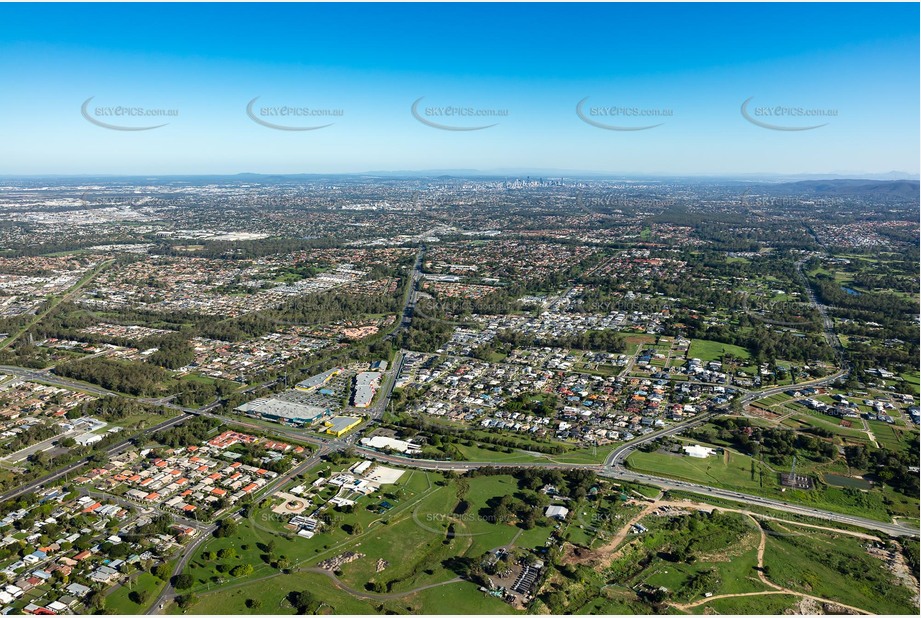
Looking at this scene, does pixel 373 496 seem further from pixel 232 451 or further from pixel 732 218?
pixel 732 218

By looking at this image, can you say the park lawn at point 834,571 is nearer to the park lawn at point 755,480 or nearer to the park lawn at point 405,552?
the park lawn at point 755,480

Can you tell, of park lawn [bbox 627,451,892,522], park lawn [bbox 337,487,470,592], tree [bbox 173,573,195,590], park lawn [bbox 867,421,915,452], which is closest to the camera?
tree [bbox 173,573,195,590]

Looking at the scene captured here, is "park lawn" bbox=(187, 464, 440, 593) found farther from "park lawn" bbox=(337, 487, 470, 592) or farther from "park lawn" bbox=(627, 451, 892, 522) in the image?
"park lawn" bbox=(627, 451, 892, 522)

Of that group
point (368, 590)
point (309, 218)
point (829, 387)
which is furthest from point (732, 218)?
point (368, 590)

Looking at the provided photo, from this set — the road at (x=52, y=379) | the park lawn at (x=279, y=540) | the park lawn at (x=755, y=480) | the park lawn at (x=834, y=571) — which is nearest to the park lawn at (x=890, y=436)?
the park lawn at (x=755, y=480)

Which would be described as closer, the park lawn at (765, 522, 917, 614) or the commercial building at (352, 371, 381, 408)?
the park lawn at (765, 522, 917, 614)

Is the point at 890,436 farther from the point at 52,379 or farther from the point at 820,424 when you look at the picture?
the point at 52,379

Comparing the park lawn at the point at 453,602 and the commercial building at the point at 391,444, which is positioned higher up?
the commercial building at the point at 391,444

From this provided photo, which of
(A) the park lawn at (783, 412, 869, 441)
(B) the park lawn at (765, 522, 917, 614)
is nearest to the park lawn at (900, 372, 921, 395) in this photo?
(A) the park lawn at (783, 412, 869, 441)

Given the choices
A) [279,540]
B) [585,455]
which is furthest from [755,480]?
[279,540]
